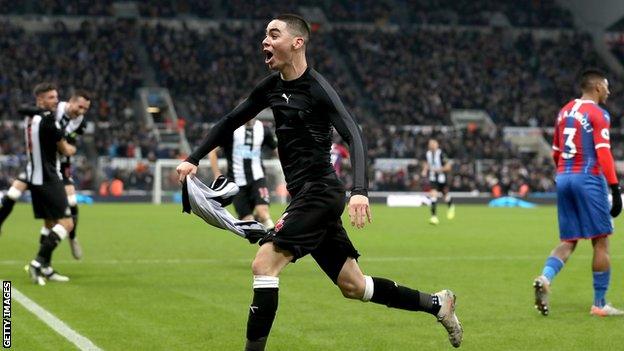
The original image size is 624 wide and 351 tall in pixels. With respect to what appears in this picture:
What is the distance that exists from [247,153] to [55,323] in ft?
20.8

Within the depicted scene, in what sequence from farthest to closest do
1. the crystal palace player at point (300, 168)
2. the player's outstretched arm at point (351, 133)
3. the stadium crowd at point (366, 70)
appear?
the stadium crowd at point (366, 70) → the crystal palace player at point (300, 168) → the player's outstretched arm at point (351, 133)

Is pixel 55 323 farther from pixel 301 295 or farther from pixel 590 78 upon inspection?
pixel 590 78

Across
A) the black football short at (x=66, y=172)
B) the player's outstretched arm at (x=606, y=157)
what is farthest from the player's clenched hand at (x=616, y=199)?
the black football short at (x=66, y=172)

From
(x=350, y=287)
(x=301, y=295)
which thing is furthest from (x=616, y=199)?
(x=350, y=287)

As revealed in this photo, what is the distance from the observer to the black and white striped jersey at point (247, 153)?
49.4 feet

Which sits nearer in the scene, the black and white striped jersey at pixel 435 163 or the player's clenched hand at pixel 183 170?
the player's clenched hand at pixel 183 170

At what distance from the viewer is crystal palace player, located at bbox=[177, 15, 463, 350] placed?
22.0 ft

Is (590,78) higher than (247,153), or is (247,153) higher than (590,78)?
(590,78)

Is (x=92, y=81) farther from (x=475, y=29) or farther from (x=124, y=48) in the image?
(x=475, y=29)

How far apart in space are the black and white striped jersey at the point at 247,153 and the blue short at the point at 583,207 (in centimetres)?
579

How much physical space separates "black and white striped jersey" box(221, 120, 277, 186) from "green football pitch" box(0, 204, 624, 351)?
127 cm

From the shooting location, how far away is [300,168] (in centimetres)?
698

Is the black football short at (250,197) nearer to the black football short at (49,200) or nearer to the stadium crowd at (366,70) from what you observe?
the black football short at (49,200)

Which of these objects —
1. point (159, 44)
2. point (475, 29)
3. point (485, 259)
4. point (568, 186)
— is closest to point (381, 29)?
point (475, 29)
